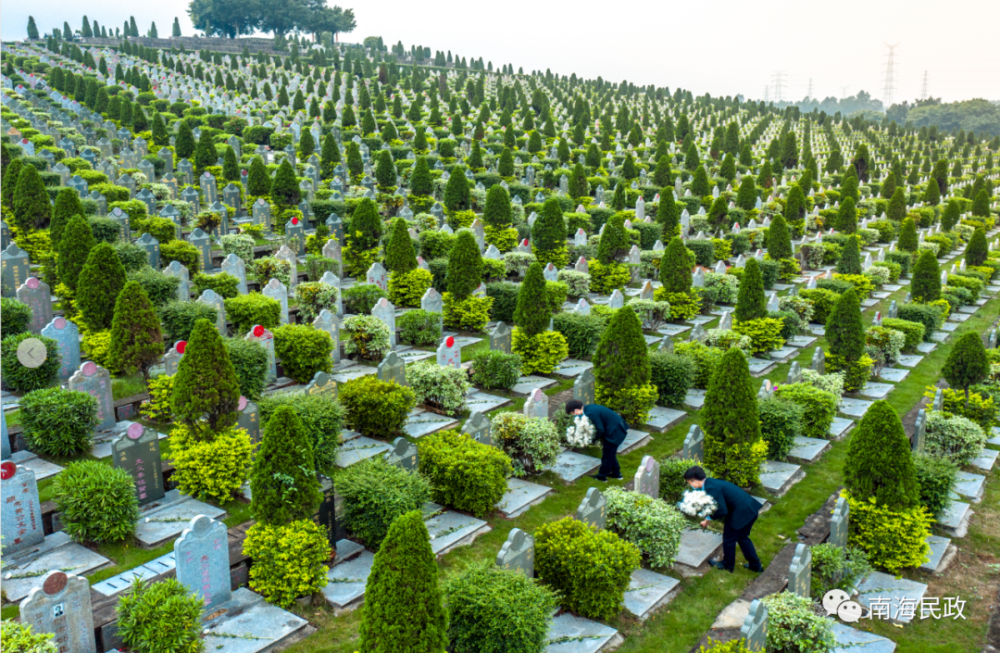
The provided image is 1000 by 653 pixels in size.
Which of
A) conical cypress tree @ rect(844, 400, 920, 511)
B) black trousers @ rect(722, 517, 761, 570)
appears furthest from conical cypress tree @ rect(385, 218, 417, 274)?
conical cypress tree @ rect(844, 400, 920, 511)

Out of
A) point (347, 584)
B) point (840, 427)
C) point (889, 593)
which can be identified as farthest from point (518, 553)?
point (840, 427)

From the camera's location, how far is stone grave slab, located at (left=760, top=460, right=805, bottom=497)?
10.8 m

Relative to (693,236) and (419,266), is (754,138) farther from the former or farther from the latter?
(419,266)

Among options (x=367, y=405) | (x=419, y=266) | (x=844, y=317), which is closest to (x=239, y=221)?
(x=419, y=266)

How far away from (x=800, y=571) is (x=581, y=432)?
399 centimetres

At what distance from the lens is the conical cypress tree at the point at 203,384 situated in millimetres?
9500

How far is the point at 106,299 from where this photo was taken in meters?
12.6

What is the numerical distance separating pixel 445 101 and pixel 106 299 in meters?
47.3

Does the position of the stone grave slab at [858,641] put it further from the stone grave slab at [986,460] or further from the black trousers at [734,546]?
the stone grave slab at [986,460]

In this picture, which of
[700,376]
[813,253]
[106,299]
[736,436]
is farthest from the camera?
[813,253]

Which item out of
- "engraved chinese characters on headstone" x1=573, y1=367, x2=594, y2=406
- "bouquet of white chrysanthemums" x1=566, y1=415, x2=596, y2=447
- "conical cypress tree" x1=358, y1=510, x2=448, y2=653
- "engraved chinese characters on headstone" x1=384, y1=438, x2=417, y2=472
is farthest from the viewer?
"engraved chinese characters on headstone" x1=573, y1=367, x2=594, y2=406

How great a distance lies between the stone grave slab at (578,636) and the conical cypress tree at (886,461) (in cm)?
343

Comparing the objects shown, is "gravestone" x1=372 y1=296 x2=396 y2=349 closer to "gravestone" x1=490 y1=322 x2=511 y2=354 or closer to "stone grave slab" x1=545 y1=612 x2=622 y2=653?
"gravestone" x1=490 y1=322 x2=511 y2=354

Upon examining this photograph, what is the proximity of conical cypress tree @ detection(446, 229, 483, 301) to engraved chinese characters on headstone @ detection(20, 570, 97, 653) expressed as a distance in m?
10.9
